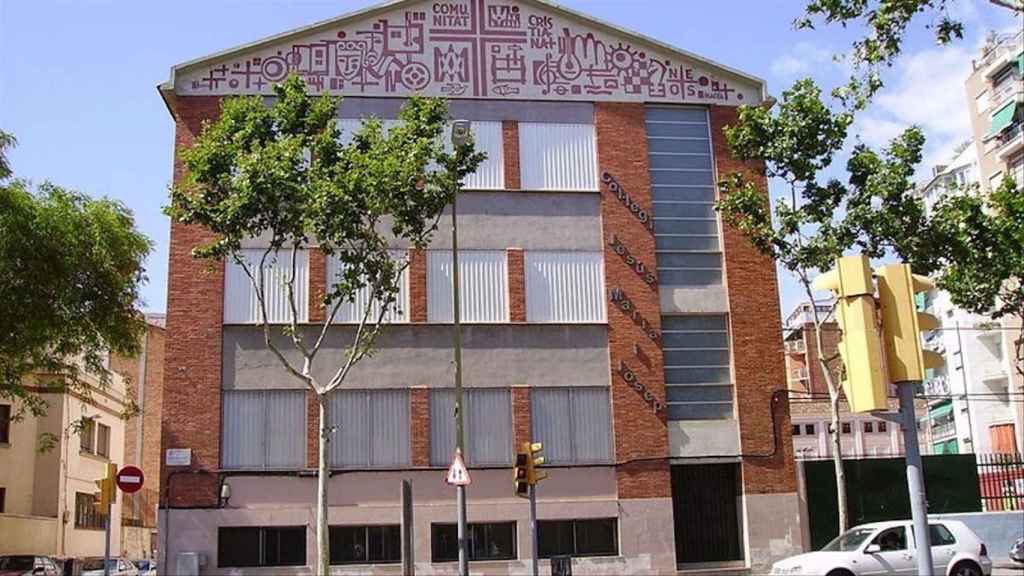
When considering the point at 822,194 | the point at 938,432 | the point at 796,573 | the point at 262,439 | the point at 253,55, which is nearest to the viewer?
the point at 796,573

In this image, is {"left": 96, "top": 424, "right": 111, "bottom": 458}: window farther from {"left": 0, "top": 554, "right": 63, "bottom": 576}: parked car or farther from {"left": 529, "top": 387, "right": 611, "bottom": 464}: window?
{"left": 529, "top": 387, "right": 611, "bottom": 464}: window

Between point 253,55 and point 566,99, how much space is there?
8087 millimetres

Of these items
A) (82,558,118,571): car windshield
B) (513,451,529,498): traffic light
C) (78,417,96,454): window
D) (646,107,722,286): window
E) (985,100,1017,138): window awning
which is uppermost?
(985,100,1017,138): window awning

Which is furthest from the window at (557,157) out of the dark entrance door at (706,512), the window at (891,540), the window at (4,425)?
Answer: the window at (4,425)

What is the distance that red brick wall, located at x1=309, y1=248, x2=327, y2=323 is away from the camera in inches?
1040

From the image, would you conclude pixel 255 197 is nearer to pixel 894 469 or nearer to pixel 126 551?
pixel 894 469

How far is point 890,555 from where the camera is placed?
63.7 feet

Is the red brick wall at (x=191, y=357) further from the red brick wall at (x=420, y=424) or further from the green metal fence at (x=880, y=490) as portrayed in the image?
the green metal fence at (x=880, y=490)

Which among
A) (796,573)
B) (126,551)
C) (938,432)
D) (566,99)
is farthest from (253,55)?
(938,432)

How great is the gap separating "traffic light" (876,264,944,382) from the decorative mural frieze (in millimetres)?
22708

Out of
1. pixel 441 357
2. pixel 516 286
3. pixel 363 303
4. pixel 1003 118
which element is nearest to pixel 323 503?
pixel 441 357

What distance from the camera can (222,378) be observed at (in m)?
25.9

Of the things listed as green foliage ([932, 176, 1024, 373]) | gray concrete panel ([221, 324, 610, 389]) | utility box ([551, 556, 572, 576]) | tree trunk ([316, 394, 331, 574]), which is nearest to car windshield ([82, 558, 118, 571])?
gray concrete panel ([221, 324, 610, 389])

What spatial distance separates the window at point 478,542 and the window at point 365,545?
931mm
